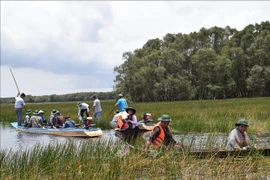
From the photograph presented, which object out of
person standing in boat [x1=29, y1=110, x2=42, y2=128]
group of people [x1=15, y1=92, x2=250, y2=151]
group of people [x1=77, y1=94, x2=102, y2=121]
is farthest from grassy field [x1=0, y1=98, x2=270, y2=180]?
group of people [x1=77, y1=94, x2=102, y2=121]

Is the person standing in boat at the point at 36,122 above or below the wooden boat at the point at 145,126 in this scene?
above

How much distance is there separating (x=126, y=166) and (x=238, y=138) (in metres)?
3.85

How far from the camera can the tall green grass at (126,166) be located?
8313 mm

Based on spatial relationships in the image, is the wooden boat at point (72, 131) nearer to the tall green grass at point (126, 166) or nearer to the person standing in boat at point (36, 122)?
the person standing in boat at point (36, 122)

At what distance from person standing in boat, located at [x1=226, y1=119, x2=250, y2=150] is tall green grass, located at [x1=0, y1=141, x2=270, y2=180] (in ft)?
3.40

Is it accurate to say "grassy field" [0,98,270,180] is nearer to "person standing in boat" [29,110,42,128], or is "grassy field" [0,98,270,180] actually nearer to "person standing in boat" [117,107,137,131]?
"person standing in boat" [117,107,137,131]

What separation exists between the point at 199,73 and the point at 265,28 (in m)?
15.1

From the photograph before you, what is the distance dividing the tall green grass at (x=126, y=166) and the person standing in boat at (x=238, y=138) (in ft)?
3.40

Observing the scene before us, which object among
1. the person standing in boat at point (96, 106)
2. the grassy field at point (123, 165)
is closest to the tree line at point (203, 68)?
the person standing in boat at point (96, 106)

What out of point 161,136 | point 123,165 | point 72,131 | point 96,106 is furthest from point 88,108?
point 123,165

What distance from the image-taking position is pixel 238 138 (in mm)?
11297

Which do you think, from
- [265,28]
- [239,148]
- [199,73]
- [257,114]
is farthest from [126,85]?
[239,148]

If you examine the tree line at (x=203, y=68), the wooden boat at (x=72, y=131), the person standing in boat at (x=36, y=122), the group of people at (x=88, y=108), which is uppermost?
the tree line at (x=203, y=68)

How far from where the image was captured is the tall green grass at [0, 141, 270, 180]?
8313mm
